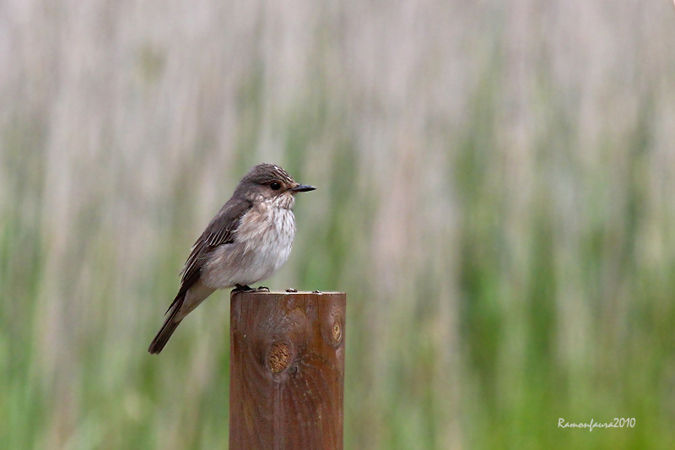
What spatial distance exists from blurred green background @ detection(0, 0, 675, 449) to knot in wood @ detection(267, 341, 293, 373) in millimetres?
1398

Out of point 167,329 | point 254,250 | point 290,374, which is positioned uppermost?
point 254,250

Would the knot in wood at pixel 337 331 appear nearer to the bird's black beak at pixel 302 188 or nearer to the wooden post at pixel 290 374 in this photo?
the wooden post at pixel 290 374

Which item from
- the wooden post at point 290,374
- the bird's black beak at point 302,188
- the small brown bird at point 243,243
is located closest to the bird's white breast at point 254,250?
the small brown bird at point 243,243

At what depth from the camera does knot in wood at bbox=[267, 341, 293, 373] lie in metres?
2.68

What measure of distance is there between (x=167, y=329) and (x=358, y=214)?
95 centimetres

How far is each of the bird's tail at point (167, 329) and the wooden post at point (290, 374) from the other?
1.21 meters

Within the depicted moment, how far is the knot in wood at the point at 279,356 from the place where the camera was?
2.68 m

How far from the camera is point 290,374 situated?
267 centimetres

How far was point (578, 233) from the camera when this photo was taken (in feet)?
14.4

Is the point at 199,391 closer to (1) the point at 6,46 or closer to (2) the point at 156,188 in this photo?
(2) the point at 156,188

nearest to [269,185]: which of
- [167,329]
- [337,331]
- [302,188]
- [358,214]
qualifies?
[302,188]

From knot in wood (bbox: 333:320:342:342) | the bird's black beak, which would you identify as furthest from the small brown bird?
knot in wood (bbox: 333:320:342:342)

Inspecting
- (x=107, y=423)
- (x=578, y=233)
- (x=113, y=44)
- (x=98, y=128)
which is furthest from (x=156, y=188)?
(x=578, y=233)

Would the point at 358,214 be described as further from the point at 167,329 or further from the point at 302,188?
the point at 167,329
